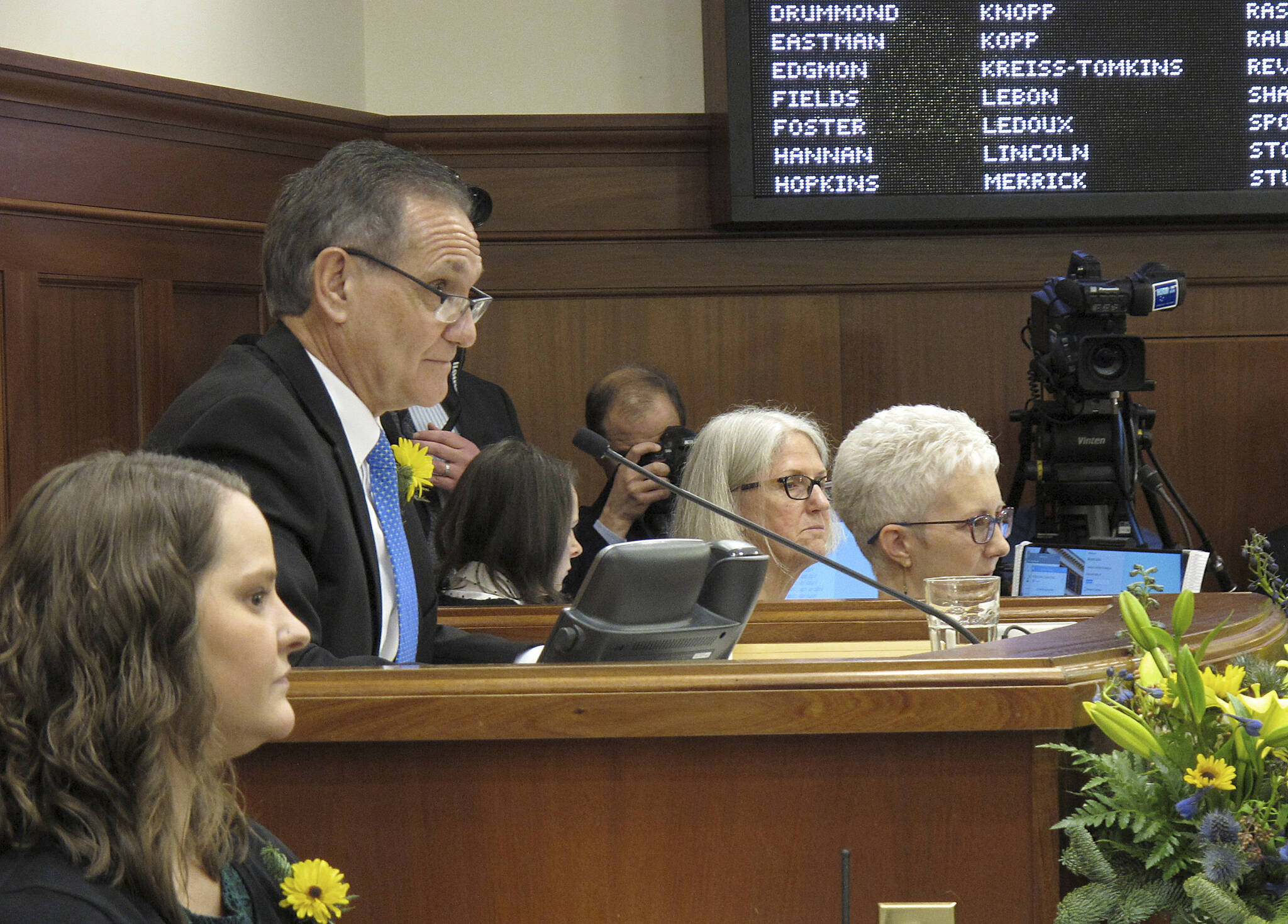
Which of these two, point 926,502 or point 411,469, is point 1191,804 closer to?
point 411,469

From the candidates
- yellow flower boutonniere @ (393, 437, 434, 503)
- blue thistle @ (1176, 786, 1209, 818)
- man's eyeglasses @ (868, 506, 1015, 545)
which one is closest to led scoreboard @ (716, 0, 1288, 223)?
man's eyeglasses @ (868, 506, 1015, 545)

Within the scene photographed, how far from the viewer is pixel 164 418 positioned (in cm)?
168

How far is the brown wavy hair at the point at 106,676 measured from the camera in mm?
994

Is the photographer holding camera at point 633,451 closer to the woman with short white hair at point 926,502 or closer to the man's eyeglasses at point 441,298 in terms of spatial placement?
the woman with short white hair at point 926,502

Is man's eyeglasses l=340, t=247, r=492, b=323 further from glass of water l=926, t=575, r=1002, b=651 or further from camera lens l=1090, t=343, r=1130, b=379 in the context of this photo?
camera lens l=1090, t=343, r=1130, b=379

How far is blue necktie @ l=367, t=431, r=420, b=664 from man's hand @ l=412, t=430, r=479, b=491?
135 centimetres

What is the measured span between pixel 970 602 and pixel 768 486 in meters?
1.37

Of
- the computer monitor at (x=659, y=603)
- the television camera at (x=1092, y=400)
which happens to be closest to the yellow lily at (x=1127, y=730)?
the computer monitor at (x=659, y=603)

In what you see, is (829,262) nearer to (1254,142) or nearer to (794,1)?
(794,1)

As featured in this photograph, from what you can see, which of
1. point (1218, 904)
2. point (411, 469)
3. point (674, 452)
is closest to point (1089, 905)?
point (1218, 904)

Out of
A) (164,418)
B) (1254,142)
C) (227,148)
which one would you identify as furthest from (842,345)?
(164,418)

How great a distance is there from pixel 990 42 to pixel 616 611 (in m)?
2.94

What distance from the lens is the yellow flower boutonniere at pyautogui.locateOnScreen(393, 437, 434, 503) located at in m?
2.03

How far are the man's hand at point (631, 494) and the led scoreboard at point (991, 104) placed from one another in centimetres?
84
